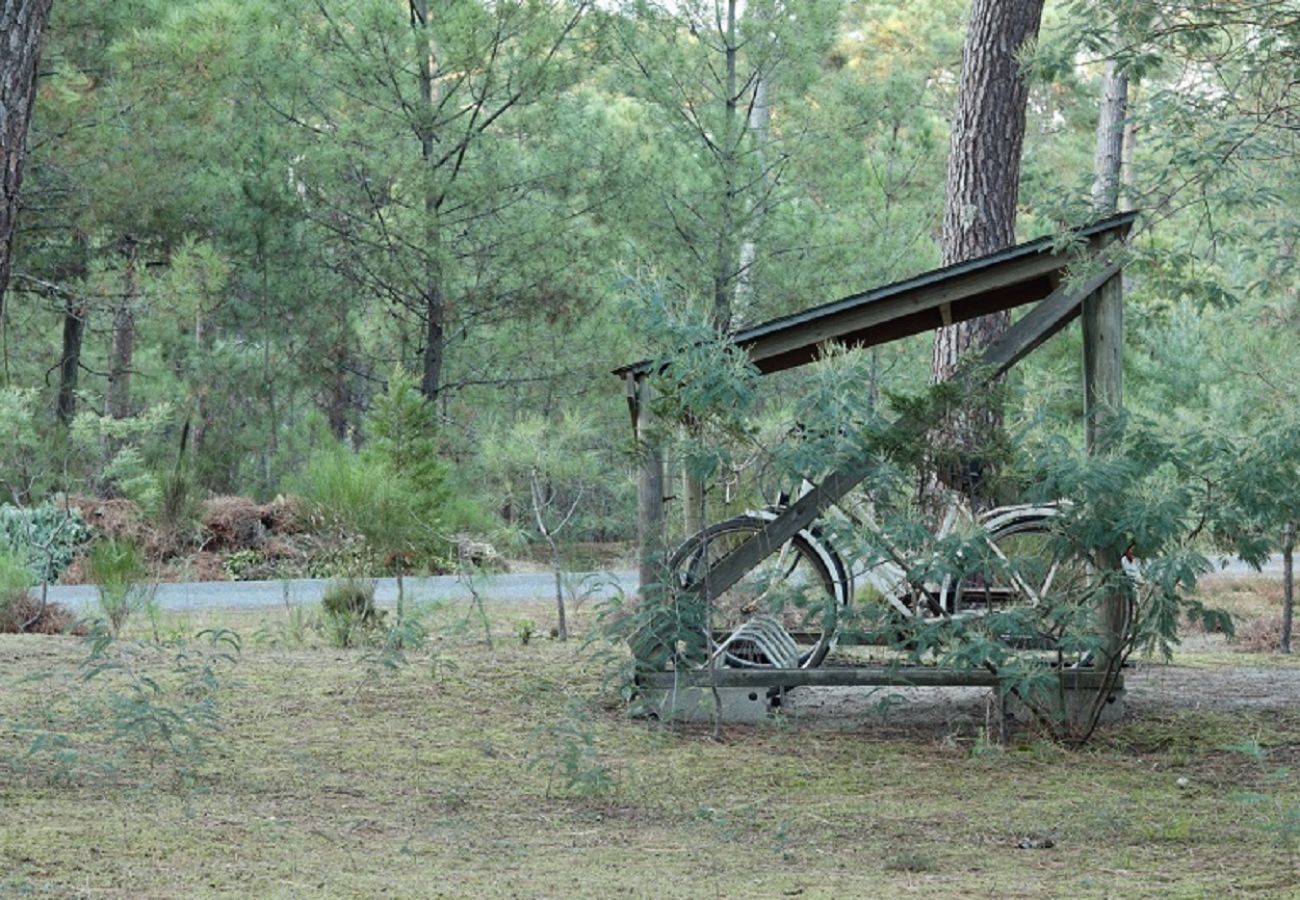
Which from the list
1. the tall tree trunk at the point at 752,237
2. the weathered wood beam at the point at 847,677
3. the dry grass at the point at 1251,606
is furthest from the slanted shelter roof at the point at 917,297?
the tall tree trunk at the point at 752,237

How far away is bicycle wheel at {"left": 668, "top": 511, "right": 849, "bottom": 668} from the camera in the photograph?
714 cm

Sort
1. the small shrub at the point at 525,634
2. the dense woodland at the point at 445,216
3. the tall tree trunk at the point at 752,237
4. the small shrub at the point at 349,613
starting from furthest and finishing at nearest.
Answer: the tall tree trunk at the point at 752,237 → the dense woodland at the point at 445,216 → the small shrub at the point at 525,634 → the small shrub at the point at 349,613

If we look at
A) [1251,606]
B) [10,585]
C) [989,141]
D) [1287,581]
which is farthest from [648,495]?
[1251,606]

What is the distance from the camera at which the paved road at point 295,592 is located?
43.5ft

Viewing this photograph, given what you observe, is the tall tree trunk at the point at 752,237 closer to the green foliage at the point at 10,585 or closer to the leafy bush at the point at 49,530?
the leafy bush at the point at 49,530

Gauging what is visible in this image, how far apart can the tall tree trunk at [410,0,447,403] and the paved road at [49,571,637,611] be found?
2.78m

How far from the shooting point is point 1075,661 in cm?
738

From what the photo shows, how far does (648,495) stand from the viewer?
7.64 m

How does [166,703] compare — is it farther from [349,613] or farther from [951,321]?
[951,321]

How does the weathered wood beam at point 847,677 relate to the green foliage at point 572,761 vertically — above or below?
above

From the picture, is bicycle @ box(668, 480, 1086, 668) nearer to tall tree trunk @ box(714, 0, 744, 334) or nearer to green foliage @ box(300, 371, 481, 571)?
green foliage @ box(300, 371, 481, 571)

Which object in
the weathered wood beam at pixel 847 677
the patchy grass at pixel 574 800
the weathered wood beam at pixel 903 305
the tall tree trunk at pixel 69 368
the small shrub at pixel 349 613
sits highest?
the tall tree trunk at pixel 69 368

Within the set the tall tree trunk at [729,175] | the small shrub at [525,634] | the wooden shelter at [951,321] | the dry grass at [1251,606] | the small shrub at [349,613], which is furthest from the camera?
the tall tree trunk at [729,175]

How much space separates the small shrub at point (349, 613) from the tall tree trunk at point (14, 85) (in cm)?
461
